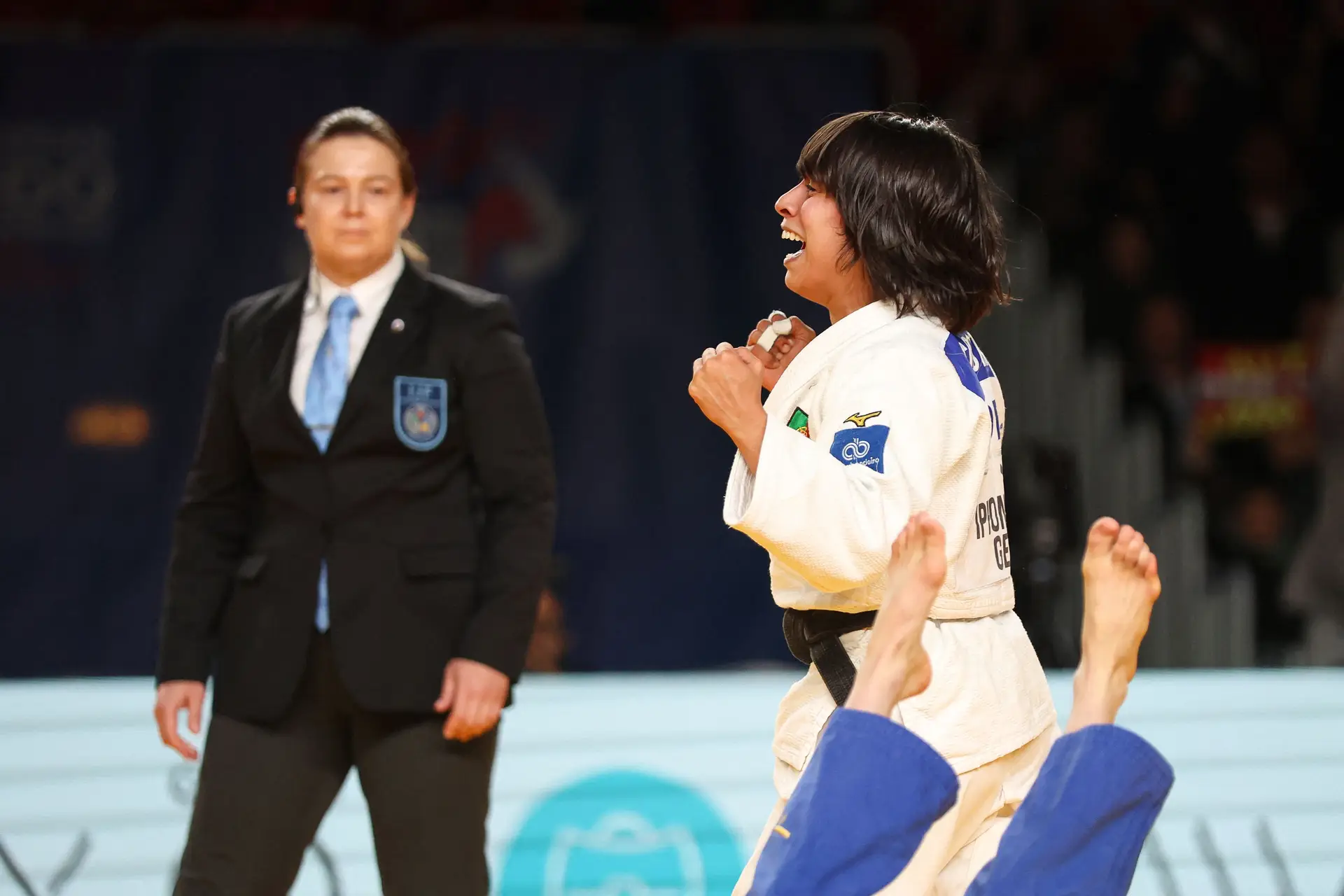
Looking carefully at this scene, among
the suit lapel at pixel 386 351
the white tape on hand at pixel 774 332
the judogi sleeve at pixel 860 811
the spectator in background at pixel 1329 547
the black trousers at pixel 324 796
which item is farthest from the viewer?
the spectator in background at pixel 1329 547

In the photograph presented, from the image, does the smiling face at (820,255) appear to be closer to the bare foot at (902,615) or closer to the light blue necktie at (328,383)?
the bare foot at (902,615)

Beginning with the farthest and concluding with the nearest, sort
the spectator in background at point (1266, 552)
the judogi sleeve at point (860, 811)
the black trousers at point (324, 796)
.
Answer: the spectator in background at point (1266, 552) < the black trousers at point (324, 796) < the judogi sleeve at point (860, 811)

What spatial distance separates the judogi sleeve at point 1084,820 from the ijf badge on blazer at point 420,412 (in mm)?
1196

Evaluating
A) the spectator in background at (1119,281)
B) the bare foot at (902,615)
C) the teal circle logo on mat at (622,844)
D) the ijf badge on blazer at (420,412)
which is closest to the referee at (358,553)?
the ijf badge on blazer at (420,412)

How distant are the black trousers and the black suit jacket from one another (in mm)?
48

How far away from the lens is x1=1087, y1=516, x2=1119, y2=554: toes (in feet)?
6.23

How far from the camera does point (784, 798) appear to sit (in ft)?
6.36

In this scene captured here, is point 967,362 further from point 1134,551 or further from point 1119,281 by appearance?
point 1119,281

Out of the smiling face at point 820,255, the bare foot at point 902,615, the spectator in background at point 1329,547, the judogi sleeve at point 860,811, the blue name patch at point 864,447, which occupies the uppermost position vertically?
the smiling face at point 820,255

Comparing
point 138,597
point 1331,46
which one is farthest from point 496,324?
point 1331,46

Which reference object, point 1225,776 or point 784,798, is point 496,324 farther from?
point 1225,776

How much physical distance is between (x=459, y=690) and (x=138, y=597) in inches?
161

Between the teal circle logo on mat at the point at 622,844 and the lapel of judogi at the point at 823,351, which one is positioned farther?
the teal circle logo on mat at the point at 622,844

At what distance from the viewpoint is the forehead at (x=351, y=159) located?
8.54 ft
